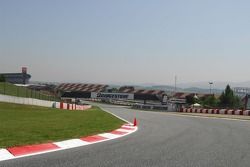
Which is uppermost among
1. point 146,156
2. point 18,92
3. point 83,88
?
point 83,88

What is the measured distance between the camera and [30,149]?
9445 mm

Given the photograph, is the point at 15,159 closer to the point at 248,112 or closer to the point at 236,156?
the point at 236,156

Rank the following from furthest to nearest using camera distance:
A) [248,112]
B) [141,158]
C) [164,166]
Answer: [248,112] → [141,158] → [164,166]

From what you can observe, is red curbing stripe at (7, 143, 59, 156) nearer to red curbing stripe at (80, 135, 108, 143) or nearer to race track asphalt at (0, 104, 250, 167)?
race track asphalt at (0, 104, 250, 167)

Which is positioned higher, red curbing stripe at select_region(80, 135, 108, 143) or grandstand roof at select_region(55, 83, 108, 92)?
grandstand roof at select_region(55, 83, 108, 92)

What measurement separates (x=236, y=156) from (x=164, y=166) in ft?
8.07

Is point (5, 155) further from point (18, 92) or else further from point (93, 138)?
point (18, 92)

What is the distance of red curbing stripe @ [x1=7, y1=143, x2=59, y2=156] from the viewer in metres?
8.93

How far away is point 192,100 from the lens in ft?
346

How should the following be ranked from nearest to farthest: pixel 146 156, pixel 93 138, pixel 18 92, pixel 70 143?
pixel 146 156 < pixel 70 143 < pixel 93 138 < pixel 18 92

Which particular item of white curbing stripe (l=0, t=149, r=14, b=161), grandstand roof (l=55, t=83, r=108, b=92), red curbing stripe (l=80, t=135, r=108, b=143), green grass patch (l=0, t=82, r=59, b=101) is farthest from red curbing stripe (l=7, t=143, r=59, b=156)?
grandstand roof (l=55, t=83, r=108, b=92)

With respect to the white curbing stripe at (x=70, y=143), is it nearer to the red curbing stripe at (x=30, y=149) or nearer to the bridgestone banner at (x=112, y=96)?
the red curbing stripe at (x=30, y=149)

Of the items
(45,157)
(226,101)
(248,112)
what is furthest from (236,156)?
(226,101)

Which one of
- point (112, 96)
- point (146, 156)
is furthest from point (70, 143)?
point (112, 96)
